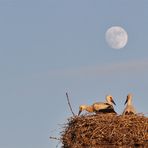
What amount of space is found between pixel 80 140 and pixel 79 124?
1.36 feet

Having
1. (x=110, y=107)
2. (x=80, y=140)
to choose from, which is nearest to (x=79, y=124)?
(x=80, y=140)

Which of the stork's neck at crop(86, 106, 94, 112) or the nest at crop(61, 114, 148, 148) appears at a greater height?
the stork's neck at crop(86, 106, 94, 112)

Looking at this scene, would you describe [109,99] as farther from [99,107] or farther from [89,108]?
[99,107]

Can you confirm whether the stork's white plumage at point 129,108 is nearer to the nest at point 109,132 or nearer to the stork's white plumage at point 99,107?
the stork's white plumage at point 99,107

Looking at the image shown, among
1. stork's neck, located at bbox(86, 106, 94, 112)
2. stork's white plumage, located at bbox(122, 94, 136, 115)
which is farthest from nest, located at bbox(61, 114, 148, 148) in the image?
stork's neck, located at bbox(86, 106, 94, 112)

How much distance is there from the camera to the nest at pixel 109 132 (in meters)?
16.6

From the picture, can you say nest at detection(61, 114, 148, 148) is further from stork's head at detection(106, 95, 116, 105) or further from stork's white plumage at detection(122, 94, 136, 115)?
stork's head at detection(106, 95, 116, 105)

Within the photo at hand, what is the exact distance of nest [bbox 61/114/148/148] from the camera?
16.6 meters

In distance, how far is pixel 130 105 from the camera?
18.7 meters

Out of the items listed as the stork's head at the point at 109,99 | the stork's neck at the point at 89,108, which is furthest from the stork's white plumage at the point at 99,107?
the stork's head at the point at 109,99

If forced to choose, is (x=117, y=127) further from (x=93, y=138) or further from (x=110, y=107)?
(x=110, y=107)

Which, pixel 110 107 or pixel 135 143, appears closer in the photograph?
pixel 135 143

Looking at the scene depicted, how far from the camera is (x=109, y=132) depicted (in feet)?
54.6

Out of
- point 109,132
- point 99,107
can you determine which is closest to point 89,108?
point 99,107
